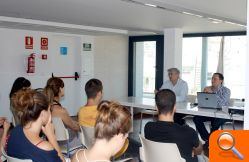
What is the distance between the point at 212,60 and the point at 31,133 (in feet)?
23.9

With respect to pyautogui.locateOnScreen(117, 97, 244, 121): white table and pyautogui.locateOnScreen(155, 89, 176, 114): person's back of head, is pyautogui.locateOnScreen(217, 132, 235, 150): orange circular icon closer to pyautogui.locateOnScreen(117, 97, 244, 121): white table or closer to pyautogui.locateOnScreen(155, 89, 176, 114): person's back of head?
pyautogui.locateOnScreen(155, 89, 176, 114): person's back of head

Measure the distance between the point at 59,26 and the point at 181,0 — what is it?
3.34m

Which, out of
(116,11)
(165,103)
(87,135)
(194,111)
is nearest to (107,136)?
(165,103)

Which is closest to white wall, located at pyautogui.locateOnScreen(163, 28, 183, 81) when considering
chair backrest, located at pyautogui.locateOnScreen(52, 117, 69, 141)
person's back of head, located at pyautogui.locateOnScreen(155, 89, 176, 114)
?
chair backrest, located at pyautogui.locateOnScreen(52, 117, 69, 141)

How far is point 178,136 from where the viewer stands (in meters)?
2.79

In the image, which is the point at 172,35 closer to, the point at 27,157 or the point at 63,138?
the point at 63,138

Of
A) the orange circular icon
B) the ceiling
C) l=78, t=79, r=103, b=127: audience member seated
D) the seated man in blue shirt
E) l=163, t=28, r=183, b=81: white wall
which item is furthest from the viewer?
A: l=163, t=28, r=183, b=81: white wall

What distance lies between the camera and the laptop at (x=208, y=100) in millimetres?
5137

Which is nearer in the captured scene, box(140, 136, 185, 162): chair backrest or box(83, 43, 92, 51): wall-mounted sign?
box(140, 136, 185, 162): chair backrest

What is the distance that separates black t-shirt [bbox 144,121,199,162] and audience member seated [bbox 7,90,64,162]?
899 millimetres

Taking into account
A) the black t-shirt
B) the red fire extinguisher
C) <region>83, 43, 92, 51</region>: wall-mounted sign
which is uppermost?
<region>83, 43, 92, 51</region>: wall-mounted sign

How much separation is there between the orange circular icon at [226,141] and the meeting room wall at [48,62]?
22.3 ft

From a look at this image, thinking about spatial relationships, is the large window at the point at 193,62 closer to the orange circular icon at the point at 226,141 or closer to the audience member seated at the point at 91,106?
the audience member seated at the point at 91,106

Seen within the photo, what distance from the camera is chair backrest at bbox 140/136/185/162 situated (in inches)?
105
